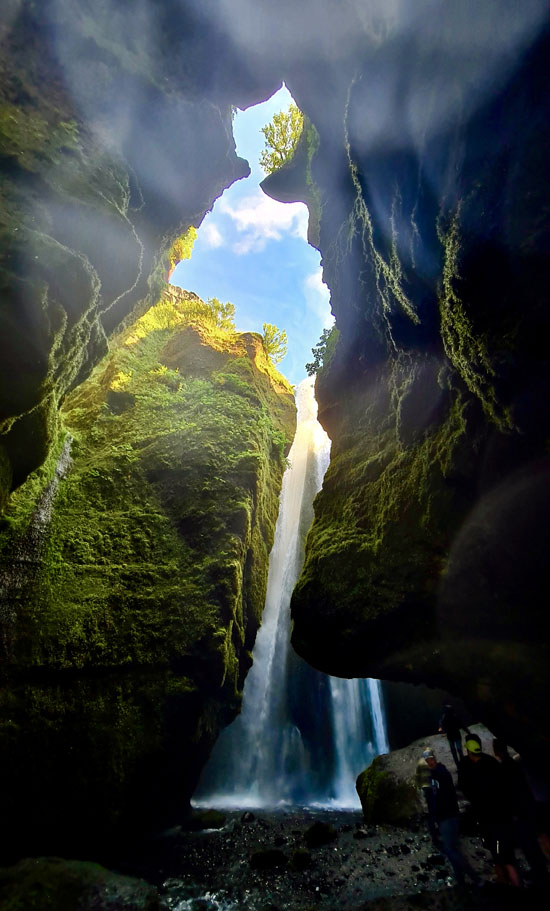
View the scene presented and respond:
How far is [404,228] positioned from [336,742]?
17.9 metres

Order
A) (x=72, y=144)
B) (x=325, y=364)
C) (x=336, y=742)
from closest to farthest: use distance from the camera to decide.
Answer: (x=72, y=144)
(x=325, y=364)
(x=336, y=742)

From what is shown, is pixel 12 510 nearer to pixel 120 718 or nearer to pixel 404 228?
pixel 120 718

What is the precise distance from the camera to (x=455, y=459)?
5.79 meters

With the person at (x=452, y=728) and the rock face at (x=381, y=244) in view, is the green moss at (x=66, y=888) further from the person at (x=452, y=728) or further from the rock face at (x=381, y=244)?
the person at (x=452, y=728)

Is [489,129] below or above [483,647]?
above

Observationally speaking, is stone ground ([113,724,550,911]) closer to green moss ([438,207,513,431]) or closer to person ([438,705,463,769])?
person ([438,705,463,769])

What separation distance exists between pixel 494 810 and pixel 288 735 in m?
13.2

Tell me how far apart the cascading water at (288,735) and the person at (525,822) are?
452 inches

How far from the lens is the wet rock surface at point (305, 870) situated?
206 inches

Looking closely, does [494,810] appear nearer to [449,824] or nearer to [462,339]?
[449,824]

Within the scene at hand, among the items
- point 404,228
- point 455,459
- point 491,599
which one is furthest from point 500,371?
point 491,599

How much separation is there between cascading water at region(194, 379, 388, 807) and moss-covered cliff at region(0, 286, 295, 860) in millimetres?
5961

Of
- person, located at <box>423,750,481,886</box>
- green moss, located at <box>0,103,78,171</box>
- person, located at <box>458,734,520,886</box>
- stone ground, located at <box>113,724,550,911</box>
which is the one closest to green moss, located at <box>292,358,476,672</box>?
person, located at <box>423,750,481,886</box>

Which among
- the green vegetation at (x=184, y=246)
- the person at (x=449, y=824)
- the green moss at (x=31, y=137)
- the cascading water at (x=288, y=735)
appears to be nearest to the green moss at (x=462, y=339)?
the green moss at (x=31, y=137)
